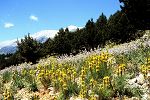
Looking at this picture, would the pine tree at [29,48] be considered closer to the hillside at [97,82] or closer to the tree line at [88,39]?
the tree line at [88,39]

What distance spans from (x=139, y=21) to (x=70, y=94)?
33521mm

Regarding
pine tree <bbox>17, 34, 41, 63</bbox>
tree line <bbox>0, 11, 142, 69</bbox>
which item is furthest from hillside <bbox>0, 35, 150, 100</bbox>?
pine tree <bbox>17, 34, 41, 63</bbox>

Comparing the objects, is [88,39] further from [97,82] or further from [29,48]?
[97,82]

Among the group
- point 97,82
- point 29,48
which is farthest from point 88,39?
point 97,82

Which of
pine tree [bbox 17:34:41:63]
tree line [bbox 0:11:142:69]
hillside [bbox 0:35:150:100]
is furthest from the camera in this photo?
pine tree [bbox 17:34:41:63]

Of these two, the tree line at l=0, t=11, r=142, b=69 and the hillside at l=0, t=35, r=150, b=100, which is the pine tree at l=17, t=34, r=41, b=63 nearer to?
the tree line at l=0, t=11, r=142, b=69

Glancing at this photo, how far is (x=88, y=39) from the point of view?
64.9m

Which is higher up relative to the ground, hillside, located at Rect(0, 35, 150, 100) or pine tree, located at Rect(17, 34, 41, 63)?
pine tree, located at Rect(17, 34, 41, 63)

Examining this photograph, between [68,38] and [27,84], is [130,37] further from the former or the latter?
[27,84]

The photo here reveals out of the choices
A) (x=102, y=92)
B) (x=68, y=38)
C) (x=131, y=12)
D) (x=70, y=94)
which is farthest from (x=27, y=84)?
(x=68, y=38)

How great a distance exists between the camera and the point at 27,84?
40.1ft

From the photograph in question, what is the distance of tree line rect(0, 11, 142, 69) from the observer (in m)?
48.8

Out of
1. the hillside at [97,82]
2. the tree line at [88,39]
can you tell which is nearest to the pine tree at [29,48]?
the tree line at [88,39]

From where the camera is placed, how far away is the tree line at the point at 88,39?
160 ft
